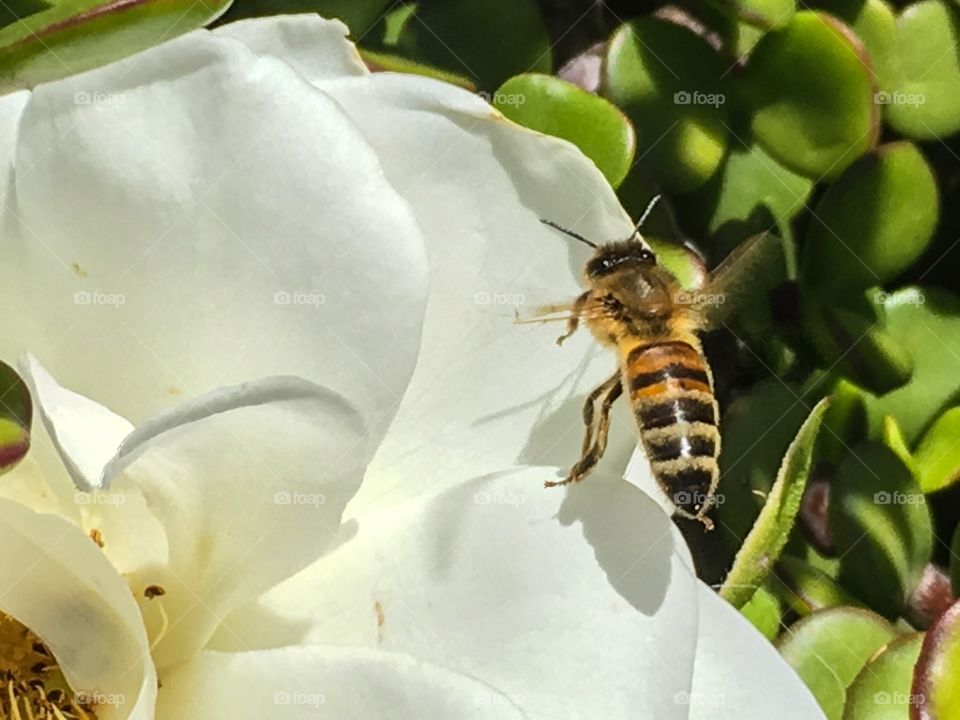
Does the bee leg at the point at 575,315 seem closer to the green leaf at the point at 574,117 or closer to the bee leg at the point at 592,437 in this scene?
the bee leg at the point at 592,437

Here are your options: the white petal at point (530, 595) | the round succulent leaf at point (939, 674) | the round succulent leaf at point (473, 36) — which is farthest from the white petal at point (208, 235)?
the round succulent leaf at point (939, 674)

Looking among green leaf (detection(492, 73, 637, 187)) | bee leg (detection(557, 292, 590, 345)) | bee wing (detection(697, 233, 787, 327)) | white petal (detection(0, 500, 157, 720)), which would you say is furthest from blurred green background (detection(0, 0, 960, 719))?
white petal (detection(0, 500, 157, 720))

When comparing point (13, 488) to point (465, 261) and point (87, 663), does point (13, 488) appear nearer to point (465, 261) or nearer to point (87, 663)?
point (87, 663)

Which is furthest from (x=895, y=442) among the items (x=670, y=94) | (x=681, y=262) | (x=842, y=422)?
(x=670, y=94)

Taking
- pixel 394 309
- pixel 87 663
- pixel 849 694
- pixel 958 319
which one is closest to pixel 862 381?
pixel 958 319

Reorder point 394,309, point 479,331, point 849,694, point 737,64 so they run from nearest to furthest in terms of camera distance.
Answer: point 394,309
point 479,331
point 849,694
point 737,64

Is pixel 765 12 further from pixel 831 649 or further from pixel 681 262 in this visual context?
pixel 831 649

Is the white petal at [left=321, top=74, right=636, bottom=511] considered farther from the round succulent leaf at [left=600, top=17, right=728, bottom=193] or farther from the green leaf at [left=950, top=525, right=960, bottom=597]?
the green leaf at [left=950, top=525, right=960, bottom=597]
